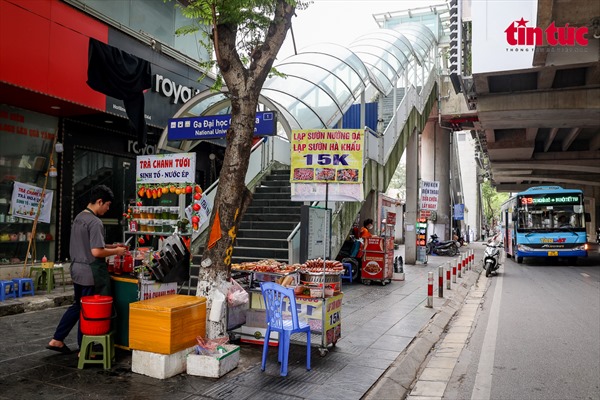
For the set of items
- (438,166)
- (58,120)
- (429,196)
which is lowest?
(429,196)

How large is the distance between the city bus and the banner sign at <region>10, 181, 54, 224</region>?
1893 cm

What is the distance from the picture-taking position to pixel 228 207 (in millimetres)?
5688

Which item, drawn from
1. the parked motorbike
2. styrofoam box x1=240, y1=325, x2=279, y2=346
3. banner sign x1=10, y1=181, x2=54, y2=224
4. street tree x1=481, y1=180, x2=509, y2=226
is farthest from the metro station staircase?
street tree x1=481, y1=180, x2=509, y2=226

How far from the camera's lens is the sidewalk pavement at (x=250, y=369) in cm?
457

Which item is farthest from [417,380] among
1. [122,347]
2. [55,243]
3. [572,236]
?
[572,236]

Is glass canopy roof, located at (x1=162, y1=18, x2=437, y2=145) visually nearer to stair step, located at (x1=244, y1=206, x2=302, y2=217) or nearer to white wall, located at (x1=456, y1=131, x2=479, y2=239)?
stair step, located at (x1=244, y1=206, x2=302, y2=217)

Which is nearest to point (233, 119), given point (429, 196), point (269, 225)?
point (269, 225)

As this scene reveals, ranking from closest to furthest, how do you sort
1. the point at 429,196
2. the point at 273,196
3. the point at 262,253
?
the point at 262,253
the point at 273,196
the point at 429,196

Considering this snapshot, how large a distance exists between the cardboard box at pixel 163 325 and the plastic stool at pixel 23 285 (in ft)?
16.3

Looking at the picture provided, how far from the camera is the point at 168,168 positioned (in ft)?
23.8

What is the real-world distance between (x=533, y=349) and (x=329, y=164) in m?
4.25

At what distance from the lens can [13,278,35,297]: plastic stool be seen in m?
8.75

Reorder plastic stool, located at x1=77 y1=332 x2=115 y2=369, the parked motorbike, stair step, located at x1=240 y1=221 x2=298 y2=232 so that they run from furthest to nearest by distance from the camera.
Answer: the parked motorbike → stair step, located at x1=240 y1=221 x2=298 y2=232 → plastic stool, located at x1=77 y1=332 x2=115 y2=369

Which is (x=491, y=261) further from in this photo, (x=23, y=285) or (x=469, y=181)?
(x=469, y=181)
